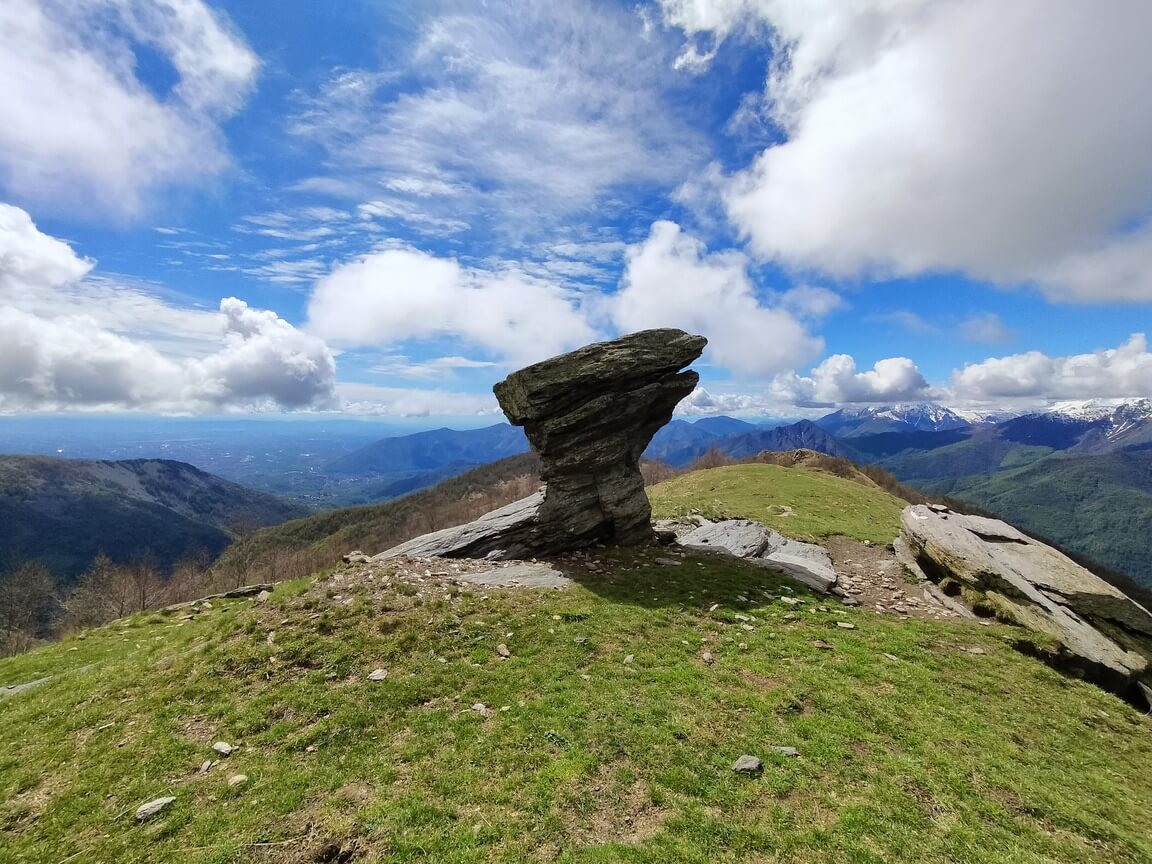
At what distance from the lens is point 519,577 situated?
2430 centimetres

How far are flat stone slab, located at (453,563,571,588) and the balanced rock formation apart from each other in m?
2.83

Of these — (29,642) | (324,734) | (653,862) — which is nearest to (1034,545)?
(653,862)

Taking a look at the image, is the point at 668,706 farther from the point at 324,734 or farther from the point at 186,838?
the point at 186,838

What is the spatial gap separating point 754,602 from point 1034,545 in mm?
16673

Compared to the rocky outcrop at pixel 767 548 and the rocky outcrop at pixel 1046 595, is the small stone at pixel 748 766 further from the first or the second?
the rocky outcrop at pixel 767 548

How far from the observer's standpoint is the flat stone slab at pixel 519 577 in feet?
75.8

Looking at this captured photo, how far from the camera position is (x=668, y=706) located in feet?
45.0

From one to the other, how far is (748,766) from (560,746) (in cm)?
442

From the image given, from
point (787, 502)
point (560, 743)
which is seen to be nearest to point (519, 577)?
point (560, 743)

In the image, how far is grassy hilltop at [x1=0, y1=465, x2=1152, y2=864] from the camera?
970 centimetres

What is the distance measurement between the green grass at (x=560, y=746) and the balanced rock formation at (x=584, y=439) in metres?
9.47

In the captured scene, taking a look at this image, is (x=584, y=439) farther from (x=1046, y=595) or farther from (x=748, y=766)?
(x=1046, y=595)

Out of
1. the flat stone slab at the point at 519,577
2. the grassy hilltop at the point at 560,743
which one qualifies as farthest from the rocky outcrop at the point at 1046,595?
the flat stone slab at the point at 519,577

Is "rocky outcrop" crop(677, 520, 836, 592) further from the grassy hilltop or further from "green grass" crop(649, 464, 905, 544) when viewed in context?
the grassy hilltop
